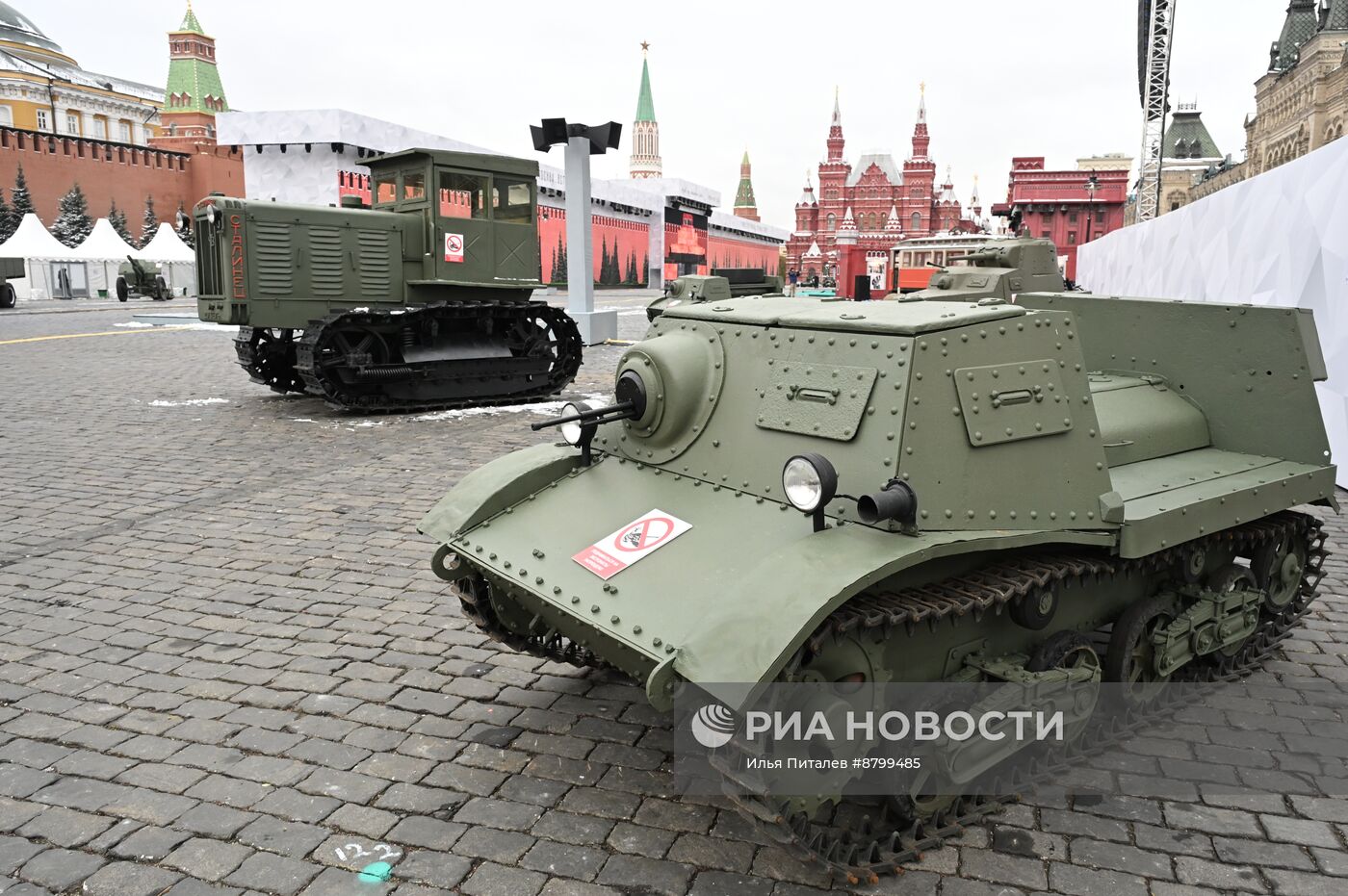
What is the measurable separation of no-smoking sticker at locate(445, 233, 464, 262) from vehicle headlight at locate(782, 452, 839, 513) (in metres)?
11.1

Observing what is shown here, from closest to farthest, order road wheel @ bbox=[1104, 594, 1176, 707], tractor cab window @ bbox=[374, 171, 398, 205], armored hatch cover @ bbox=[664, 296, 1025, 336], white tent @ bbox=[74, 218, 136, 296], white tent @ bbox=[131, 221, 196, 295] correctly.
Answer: armored hatch cover @ bbox=[664, 296, 1025, 336] < road wheel @ bbox=[1104, 594, 1176, 707] < tractor cab window @ bbox=[374, 171, 398, 205] < white tent @ bbox=[74, 218, 136, 296] < white tent @ bbox=[131, 221, 196, 295]

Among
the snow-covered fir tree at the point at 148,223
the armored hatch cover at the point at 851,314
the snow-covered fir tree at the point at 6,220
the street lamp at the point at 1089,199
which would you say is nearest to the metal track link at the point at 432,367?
the armored hatch cover at the point at 851,314

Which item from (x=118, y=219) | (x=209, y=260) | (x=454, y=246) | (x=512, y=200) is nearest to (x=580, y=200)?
(x=512, y=200)

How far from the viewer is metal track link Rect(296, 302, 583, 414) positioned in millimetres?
12312

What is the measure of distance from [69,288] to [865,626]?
45.2 metres

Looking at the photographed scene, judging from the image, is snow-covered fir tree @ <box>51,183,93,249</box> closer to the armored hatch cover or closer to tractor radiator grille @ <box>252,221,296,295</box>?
tractor radiator grille @ <box>252,221,296,295</box>

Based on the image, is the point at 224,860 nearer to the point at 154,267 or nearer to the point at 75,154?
the point at 154,267

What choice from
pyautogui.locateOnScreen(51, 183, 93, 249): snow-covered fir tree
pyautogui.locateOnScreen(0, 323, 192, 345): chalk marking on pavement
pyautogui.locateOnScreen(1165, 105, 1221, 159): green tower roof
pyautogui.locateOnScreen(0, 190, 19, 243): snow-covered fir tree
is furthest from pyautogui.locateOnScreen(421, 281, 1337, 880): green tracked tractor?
pyautogui.locateOnScreen(1165, 105, 1221, 159): green tower roof

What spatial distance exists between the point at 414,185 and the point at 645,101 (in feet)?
361

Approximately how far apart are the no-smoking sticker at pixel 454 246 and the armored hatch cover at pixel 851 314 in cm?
952

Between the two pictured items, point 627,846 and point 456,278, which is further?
point 456,278

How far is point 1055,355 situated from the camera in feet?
13.1

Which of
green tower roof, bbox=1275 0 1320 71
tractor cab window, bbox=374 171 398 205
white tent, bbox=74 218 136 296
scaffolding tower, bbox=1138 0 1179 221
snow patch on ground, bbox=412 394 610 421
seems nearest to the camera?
snow patch on ground, bbox=412 394 610 421

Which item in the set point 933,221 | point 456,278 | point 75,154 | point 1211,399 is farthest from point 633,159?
point 1211,399
